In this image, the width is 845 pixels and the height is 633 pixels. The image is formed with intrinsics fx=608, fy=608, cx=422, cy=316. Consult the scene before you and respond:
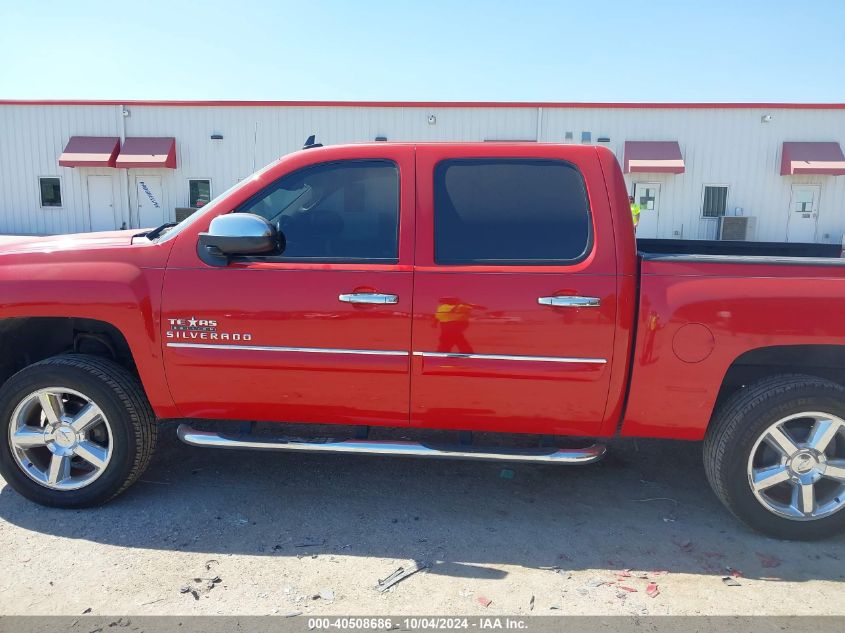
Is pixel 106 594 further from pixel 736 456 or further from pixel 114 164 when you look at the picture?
pixel 114 164

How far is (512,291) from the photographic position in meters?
3.03

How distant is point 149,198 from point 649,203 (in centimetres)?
1754

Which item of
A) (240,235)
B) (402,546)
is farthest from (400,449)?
(240,235)

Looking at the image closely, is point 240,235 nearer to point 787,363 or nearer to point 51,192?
point 787,363

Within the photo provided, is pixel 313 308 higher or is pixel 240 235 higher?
pixel 240 235

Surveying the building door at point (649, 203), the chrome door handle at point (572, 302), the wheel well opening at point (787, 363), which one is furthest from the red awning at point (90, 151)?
the wheel well opening at point (787, 363)

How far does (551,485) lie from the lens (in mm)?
3830

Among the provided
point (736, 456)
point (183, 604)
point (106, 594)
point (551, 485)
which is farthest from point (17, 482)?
point (736, 456)

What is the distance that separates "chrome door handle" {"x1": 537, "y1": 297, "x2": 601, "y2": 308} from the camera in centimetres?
299

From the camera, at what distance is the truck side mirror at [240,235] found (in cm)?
299

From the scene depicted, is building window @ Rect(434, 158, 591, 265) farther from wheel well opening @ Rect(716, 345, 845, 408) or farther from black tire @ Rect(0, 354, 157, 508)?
black tire @ Rect(0, 354, 157, 508)

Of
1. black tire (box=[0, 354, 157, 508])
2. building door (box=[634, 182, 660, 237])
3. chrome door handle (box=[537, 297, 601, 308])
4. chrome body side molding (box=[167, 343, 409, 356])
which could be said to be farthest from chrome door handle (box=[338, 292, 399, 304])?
building door (box=[634, 182, 660, 237])

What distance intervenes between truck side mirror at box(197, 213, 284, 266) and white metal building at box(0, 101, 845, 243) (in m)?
17.4
